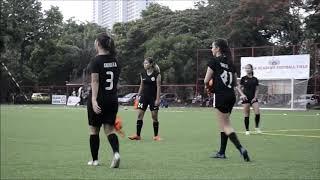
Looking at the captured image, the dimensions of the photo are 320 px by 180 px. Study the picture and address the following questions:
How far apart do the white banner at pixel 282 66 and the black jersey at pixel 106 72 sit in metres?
31.2

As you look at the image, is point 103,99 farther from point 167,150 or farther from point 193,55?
point 193,55

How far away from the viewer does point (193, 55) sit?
56.9 m

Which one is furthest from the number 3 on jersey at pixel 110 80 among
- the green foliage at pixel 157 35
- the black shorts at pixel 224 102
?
the green foliage at pixel 157 35

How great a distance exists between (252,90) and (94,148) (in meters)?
7.56

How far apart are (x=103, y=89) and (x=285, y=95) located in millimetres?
32394

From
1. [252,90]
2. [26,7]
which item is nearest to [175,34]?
[26,7]

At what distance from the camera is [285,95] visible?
3841 centimetres

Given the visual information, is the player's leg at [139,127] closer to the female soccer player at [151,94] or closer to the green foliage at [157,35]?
the female soccer player at [151,94]

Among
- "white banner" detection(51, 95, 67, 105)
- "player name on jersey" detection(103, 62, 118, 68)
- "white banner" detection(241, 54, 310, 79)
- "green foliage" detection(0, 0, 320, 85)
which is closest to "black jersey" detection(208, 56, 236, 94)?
"player name on jersey" detection(103, 62, 118, 68)

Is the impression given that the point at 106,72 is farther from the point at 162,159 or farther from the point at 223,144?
the point at 223,144

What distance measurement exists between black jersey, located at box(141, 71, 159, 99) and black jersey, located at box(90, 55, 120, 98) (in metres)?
5.02

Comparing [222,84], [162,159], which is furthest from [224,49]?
[162,159]

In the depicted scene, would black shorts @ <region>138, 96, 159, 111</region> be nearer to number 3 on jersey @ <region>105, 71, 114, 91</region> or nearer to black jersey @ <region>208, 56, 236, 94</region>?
black jersey @ <region>208, 56, 236, 94</region>

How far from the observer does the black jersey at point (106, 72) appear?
736 cm
